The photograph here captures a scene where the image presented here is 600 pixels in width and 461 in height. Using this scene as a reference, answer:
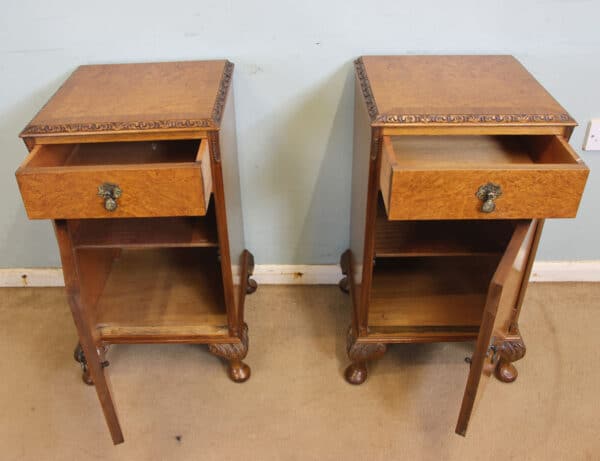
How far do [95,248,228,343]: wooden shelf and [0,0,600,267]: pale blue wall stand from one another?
0.32m

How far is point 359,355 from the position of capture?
4.75 feet

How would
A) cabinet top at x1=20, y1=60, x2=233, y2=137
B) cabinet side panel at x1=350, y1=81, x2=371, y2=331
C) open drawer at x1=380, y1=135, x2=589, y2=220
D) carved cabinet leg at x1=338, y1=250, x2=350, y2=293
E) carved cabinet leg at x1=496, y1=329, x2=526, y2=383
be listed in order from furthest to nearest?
1. carved cabinet leg at x1=338, y1=250, x2=350, y2=293
2. carved cabinet leg at x1=496, y1=329, x2=526, y2=383
3. cabinet side panel at x1=350, y1=81, x2=371, y2=331
4. cabinet top at x1=20, y1=60, x2=233, y2=137
5. open drawer at x1=380, y1=135, x2=589, y2=220

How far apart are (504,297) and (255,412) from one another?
2.13 feet

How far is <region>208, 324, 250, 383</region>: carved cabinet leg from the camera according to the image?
4.78 ft

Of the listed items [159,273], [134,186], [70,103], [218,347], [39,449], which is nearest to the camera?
[134,186]

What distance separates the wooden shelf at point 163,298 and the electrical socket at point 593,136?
3.39 ft

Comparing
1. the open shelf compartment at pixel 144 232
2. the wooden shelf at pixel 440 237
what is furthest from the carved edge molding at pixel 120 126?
the wooden shelf at pixel 440 237

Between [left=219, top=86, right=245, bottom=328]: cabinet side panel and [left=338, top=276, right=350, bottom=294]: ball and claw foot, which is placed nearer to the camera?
[left=219, top=86, right=245, bottom=328]: cabinet side panel

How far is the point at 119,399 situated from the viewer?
1463mm

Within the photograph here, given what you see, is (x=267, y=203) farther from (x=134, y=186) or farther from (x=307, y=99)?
(x=134, y=186)

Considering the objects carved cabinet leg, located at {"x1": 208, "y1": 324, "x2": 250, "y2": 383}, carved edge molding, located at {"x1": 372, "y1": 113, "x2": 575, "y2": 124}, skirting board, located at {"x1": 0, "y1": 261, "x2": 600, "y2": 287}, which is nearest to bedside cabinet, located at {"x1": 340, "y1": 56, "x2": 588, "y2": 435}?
carved edge molding, located at {"x1": 372, "y1": 113, "x2": 575, "y2": 124}

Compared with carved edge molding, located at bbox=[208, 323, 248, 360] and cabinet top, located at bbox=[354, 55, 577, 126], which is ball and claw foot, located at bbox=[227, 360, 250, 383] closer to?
carved edge molding, located at bbox=[208, 323, 248, 360]

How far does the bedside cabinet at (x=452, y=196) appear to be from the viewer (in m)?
1.06

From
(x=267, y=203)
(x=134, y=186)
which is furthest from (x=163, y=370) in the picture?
(x=134, y=186)
